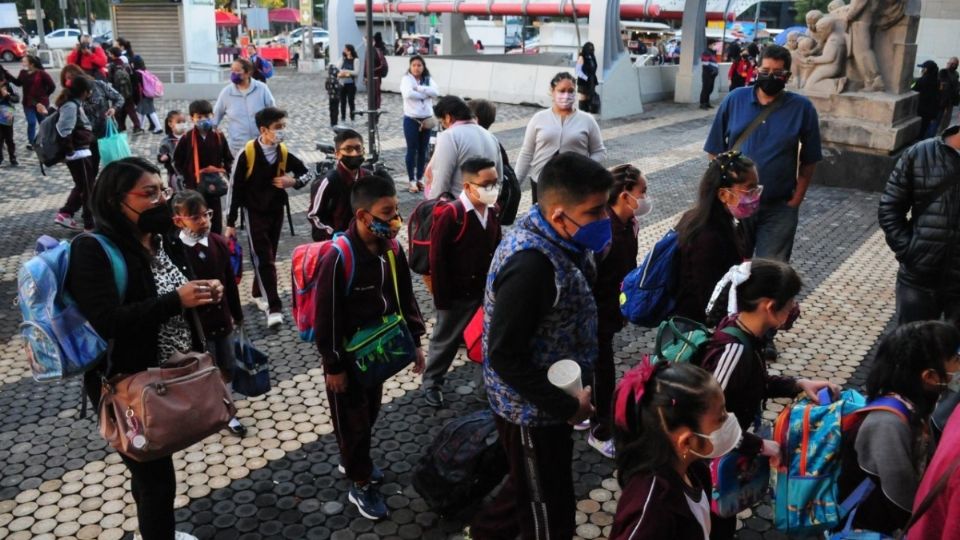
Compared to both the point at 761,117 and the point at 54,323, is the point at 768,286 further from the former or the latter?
the point at 761,117

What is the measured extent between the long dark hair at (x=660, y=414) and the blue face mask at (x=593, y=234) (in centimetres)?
52

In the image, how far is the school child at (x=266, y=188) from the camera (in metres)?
6.08

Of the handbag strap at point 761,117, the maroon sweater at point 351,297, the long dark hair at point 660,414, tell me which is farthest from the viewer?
the handbag strap at point 761,117

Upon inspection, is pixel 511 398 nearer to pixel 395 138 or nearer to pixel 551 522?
pixel 551 522

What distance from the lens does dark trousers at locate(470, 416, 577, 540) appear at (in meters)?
2.98

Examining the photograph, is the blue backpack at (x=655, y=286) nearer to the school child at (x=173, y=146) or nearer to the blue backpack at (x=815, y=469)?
the blue backpack at (x=815, y=469)

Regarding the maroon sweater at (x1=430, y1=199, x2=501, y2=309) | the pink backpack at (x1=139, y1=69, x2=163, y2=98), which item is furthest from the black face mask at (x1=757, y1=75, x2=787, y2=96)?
the pink backpack at (x1=139, y1=69, x2=163, y2=98)

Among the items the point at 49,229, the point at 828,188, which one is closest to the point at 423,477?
the point at 49,229

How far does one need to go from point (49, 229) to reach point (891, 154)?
10795mm

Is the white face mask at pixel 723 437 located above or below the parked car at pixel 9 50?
below

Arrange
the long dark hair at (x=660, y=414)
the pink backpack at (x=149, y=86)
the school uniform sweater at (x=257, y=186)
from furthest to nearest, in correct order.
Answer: the pink backpack at (x=149, y=86), the school uniform sweater at (x=257, y=186), the long dark hair at (x=660, y=414)

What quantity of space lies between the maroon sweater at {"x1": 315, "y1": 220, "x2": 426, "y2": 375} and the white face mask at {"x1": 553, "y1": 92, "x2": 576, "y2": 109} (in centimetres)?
294

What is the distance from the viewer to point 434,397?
511 centimetres

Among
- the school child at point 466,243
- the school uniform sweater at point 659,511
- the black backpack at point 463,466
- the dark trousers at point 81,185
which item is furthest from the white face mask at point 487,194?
the dark trousers at point 81,185
